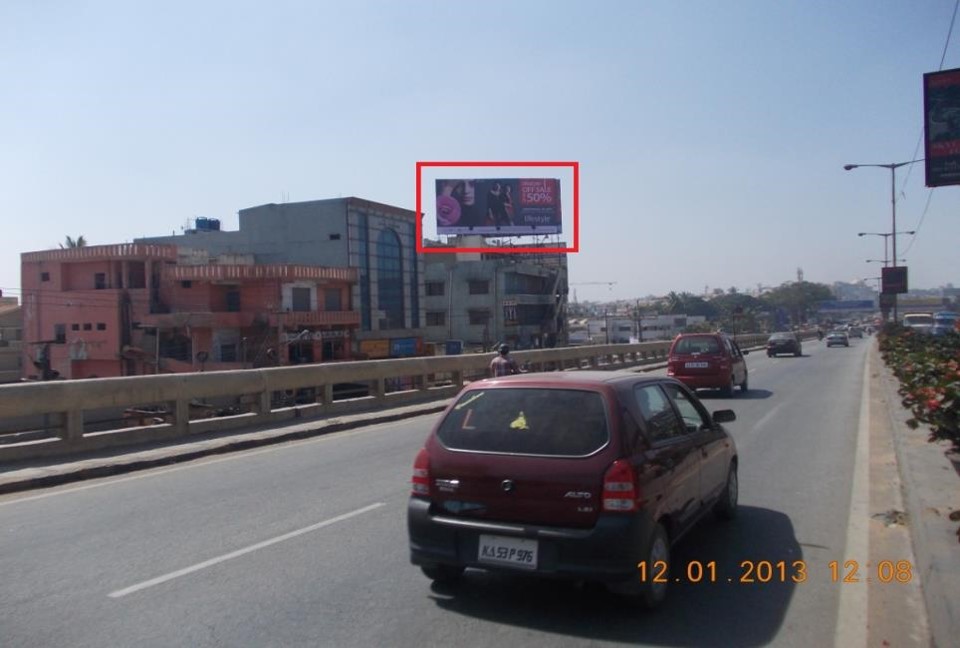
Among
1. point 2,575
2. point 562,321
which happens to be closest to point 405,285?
point 562,321

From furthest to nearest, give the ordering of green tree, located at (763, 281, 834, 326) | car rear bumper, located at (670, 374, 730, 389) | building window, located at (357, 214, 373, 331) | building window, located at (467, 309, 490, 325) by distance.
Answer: green tree, located at (763, 281, 834, 326), building window, located at (467, 309, 490, 325), building window, located at (357, 214, 373, 331), car rear bumper, located at (670, 374, 730, 389)

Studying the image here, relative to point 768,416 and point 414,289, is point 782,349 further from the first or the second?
point 768,416

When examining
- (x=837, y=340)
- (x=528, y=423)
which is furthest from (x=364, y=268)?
(x=528, y=423)

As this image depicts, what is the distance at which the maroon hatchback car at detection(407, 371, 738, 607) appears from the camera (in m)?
5.00

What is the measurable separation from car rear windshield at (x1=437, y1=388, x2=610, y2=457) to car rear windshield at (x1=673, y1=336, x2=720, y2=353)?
16.5 meters

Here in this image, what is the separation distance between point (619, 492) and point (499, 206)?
56.6m

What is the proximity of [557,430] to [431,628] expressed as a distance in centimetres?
146

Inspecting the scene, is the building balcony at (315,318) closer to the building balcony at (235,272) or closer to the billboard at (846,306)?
the building balcony at (235,272)

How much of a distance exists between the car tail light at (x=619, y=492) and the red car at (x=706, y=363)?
16.0 metres

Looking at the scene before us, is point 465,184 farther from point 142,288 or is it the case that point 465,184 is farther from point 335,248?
point 142,288

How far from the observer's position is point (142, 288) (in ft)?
149

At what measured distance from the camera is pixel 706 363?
21000 millimetres
